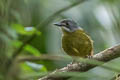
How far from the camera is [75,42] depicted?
9.90 ft

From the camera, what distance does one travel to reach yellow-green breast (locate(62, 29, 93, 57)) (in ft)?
9.59

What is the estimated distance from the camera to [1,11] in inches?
69.7

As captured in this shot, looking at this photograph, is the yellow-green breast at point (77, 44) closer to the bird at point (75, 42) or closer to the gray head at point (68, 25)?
the bird at point (75, 42)

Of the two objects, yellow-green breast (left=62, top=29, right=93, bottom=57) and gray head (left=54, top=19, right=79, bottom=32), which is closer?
yellow-green breast (left=62, top=29, right=93, bottom=57)

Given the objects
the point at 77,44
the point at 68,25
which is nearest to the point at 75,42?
the point at 77,44

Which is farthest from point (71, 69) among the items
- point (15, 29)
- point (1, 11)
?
point (1, 11)

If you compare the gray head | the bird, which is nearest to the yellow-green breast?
the bird

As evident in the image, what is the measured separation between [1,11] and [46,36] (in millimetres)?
2504

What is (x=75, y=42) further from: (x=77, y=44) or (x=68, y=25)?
(x=68, y=25)

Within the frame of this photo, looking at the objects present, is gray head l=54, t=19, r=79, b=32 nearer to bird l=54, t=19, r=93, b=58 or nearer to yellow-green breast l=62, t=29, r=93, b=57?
bird l=54, t=19, r=93, b=58

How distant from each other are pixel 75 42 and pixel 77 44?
52 millimetres

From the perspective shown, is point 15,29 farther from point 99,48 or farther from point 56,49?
point 99,48

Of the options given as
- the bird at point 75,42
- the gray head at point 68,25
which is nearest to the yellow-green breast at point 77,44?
the bird at point 75,42

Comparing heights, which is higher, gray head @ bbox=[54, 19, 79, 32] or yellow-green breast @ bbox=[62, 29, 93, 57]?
gray head @ bbox=[54, 19, 79, 32]
